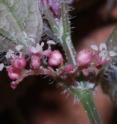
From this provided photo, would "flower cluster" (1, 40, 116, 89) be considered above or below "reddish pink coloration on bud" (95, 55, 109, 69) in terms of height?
above

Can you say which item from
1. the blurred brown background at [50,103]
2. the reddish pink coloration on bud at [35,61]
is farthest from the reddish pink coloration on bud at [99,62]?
the blurred brown background at [50,103]

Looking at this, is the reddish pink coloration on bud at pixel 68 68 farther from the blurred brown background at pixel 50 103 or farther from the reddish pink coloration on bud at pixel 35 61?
the blurred brown background at pixel 50 103

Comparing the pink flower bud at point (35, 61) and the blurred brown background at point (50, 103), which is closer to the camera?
the pink flower bud at point (35, 61)

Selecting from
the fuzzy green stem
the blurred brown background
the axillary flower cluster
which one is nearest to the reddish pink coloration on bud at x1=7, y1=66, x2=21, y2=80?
the axillary flower cluster

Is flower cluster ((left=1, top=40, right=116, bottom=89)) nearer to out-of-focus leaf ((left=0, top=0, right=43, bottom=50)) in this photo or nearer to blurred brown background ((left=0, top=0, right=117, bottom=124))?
out-of-focus leaf ((left=0, top=0, right=43, bottom=50))

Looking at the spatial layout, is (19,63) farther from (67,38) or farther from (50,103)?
(50,103)

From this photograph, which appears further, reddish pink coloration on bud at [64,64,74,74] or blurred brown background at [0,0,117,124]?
blurred brown background at [0,0,117,124]

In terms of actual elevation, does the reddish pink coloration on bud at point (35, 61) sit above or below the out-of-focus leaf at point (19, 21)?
below

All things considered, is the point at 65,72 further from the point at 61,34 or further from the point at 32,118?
the point at 32,118

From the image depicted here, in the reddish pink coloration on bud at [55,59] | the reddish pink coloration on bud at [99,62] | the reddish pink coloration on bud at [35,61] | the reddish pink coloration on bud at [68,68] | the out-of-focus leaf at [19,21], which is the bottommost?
the reddish pink coloration on bud at [99,62]
